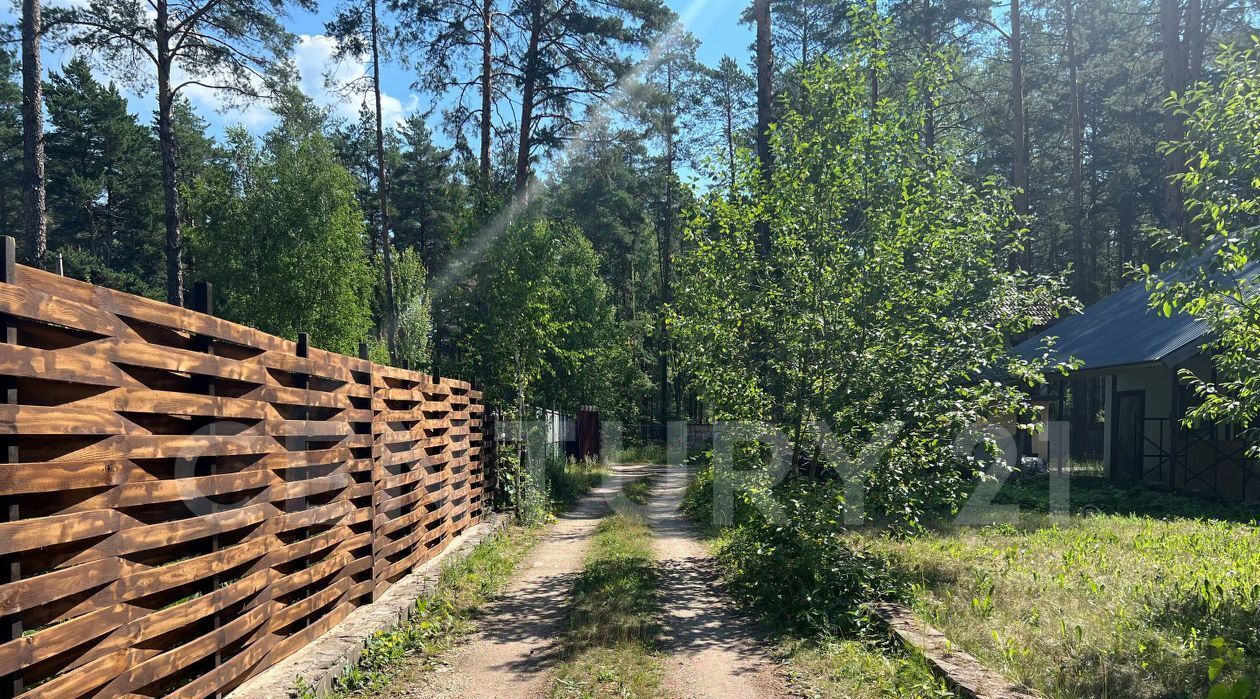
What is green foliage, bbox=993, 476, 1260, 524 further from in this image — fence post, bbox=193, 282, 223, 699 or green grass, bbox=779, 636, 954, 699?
fence post, bbox=193, 282, 223, 699

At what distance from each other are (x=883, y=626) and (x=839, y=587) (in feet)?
2.31

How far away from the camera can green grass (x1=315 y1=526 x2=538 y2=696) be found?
5121mm

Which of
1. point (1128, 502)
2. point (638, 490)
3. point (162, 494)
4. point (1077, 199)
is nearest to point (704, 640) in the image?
point (162, 494)

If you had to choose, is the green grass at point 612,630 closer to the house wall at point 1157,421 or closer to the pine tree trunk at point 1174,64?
the house wall at point 1157,421

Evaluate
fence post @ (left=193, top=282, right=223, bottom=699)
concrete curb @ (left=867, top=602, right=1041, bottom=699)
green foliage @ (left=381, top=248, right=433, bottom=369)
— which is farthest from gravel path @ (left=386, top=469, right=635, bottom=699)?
green foliage @ (left=381, top=248, right=433, bottom=369)

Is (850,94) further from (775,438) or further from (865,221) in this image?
(775,438)

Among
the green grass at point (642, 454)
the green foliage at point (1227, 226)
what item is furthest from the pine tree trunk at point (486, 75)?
the green grass at point (642, 454)

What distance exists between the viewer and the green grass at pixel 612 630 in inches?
200

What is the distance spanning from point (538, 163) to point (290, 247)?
409 inches

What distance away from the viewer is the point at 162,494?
11.2 ft

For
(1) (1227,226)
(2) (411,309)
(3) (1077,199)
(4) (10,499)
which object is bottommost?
(4) (10,499)

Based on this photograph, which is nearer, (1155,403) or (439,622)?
(439,622)

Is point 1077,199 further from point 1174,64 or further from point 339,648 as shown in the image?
point 339,648

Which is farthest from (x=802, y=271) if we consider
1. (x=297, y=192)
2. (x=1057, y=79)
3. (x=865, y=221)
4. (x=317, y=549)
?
(x=1057, y=79)
